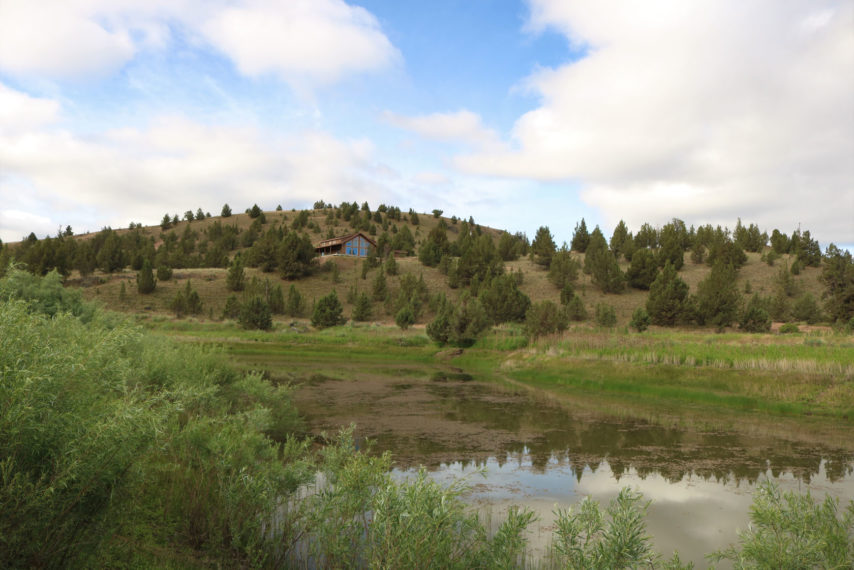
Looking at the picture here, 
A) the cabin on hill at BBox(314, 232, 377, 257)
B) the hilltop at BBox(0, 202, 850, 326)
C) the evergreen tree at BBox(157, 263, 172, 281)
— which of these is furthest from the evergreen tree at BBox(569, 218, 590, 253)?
the evergreen tree at BBox(157, 263, 172, 281)

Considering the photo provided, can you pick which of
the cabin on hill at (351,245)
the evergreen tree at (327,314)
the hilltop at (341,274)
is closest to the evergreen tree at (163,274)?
the hilltop at (341,274)

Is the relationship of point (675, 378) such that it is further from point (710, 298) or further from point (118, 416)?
point (710, 298)

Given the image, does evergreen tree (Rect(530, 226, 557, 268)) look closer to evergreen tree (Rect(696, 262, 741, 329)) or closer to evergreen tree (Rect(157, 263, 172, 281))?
evergreen tree (Rect(696, 262, 741, 329))

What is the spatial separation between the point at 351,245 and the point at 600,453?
7495 centimetres

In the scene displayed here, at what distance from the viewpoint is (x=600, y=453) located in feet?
41.3

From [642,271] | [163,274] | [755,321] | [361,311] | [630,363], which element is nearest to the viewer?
[630,363]

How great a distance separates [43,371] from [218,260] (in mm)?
84311

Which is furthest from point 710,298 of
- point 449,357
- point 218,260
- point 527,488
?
point 218,260

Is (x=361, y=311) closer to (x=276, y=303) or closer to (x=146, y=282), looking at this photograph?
(x=276, y=303)

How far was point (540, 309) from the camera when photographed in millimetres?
34844

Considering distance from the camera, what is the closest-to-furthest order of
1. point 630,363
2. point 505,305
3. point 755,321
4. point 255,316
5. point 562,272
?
point 630,363
point 755,321
point 255,316
point 505,305
point 562,272

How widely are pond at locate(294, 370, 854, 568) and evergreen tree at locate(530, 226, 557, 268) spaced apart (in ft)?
186

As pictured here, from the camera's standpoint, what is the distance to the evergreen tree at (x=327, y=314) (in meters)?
46.4

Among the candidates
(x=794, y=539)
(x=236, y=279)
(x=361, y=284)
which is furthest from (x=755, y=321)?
(x=236, y=279)
